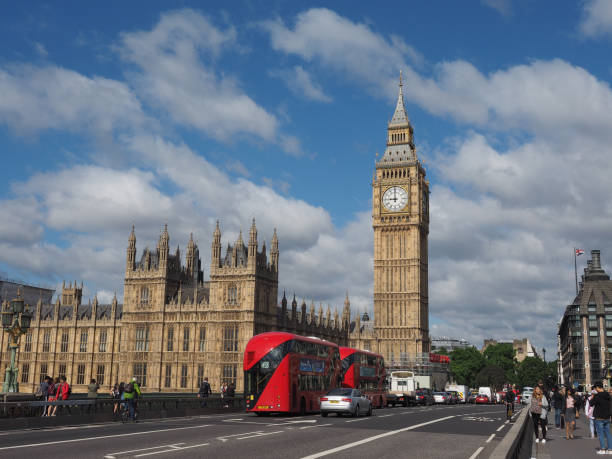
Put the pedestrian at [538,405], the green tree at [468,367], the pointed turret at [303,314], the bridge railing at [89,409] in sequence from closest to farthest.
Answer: the pedestrian at [538,405] → the bridge railing at [89,409] → the pointed turret at [303,314] → the green tree at [468,367]

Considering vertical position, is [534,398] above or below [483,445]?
above

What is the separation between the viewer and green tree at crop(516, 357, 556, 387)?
159 metres

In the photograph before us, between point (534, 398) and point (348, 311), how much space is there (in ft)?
269

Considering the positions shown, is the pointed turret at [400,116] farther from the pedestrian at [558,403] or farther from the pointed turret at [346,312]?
the pedestrian at [558,403]

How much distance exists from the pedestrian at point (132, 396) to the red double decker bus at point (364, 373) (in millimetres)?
19706

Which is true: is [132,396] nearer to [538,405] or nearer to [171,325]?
[538,405]

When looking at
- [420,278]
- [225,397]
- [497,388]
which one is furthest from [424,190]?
[225,397]

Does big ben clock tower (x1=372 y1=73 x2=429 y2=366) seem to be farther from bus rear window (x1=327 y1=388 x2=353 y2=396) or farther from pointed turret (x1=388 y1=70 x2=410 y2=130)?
bus rear window (x1=327 y1=388 x2=353 y2=396)

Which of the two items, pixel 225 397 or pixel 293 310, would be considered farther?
pixel 293 310

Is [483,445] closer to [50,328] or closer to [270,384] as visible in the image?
[270,384]

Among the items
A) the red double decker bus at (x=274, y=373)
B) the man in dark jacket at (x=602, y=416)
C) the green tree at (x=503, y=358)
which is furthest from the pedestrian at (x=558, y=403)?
the green tree at (x=503, y=358)

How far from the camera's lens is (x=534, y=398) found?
22.9 m

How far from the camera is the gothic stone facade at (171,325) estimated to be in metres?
75.1

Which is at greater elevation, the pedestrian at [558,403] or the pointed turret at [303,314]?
the pointed turret at [303,314]
